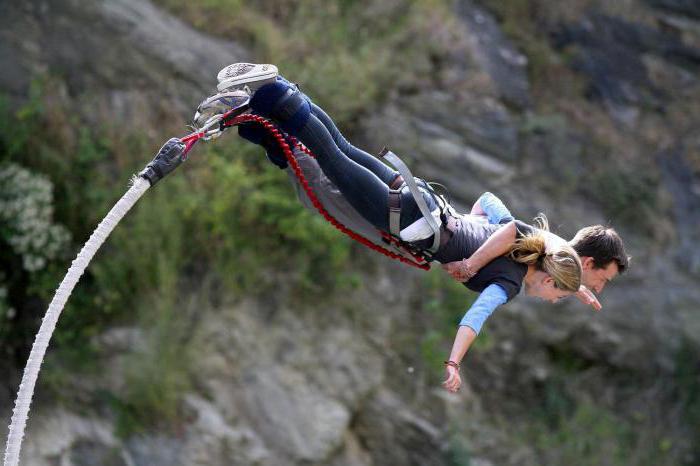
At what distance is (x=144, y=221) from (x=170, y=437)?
200cm

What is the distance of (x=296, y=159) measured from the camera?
4891 mm

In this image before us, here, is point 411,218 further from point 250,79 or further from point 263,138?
point 250,79

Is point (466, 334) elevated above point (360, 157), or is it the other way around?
point (360, 157)

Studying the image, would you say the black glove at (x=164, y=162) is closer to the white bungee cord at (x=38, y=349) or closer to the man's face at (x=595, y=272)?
the white bungee cord at (x=38, y=349)

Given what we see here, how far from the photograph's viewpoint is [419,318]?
30.8 ft

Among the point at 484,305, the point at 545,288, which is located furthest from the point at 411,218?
the point at 545,288

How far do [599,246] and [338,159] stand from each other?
143 centimetres

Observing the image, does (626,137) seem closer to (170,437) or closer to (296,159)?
(170,437)

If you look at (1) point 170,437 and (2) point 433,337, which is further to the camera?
(2) point 433,337

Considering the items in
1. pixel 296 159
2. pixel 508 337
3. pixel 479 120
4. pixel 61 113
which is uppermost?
pixel 296 159

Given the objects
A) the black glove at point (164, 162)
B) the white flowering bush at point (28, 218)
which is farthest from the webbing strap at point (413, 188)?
the white flowering bush at point (28, 218)

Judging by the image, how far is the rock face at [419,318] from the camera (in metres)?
8.57

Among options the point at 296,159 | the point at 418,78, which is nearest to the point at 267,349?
the point at 418,78

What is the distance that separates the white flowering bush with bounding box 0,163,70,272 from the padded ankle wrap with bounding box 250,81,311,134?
4683 mm
